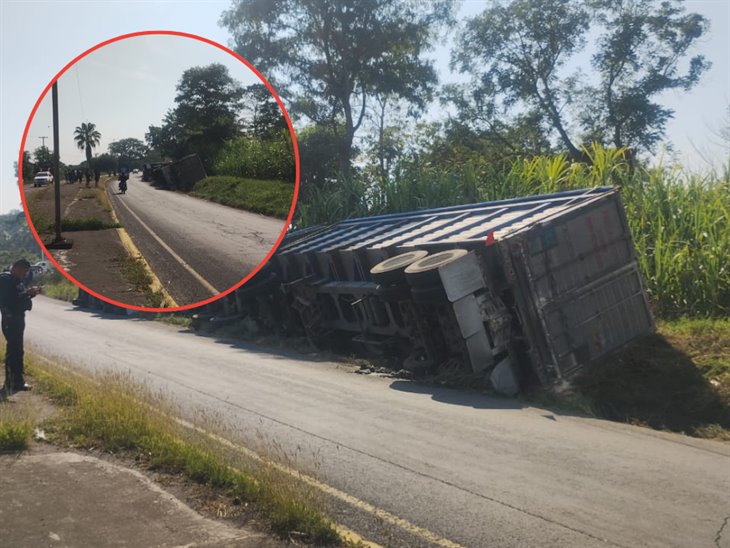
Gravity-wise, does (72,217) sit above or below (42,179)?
below

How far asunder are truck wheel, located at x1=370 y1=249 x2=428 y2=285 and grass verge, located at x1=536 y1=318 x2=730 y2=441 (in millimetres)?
2662

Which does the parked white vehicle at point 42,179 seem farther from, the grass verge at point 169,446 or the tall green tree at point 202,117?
the grass verge at point 169,446

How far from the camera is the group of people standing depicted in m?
3.09

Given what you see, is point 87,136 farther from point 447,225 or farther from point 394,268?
point 447,225

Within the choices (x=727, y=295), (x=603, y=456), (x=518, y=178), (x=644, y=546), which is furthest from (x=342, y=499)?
(x=518, y=178)

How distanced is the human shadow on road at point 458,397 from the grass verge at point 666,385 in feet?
1.73

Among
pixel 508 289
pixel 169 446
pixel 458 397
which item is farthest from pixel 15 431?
pixel 508 289

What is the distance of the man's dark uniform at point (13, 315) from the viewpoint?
1059cm

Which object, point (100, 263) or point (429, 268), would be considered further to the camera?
point (429, 268)

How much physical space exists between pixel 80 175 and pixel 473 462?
479cm

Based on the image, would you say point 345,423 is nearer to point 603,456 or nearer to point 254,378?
point 603,456

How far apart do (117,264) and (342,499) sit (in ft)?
10.6

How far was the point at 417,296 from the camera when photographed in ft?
35.3

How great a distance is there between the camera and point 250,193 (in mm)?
3719
